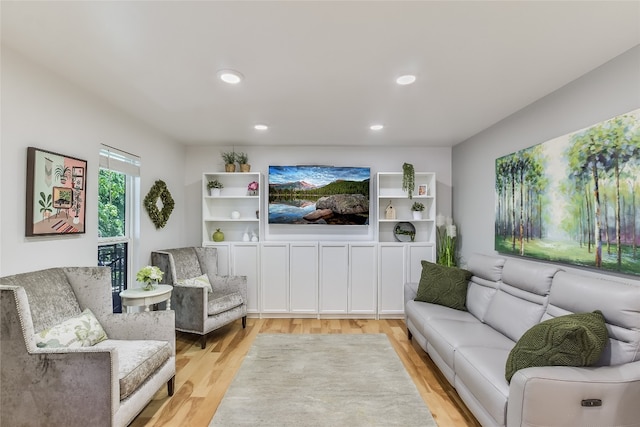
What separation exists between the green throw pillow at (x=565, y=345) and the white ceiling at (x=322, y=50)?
160 cm

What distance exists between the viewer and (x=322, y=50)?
6.48ft

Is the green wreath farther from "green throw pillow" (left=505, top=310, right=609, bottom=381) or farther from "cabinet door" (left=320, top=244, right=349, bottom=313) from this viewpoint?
"green throw pillow" (left=505, top=310, right=609, bottom=381)

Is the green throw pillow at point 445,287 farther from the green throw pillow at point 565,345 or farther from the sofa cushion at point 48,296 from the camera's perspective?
the sofa cushion at point 48,296

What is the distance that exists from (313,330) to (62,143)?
123 inches

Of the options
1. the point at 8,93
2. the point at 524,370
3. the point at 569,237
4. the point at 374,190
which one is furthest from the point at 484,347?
the point at 8,93

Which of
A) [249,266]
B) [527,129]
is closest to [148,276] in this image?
[249,266]

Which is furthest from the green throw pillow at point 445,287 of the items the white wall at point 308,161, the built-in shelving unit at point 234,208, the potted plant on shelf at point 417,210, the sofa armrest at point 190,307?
the built-in shelving unit at point 234,208

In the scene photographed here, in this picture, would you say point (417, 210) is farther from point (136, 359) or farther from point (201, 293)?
point (136, 359)

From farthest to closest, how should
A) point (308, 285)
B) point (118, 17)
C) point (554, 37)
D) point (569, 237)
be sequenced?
point (308, 285), point (569, 237), point (554, 37), point (118, 17)

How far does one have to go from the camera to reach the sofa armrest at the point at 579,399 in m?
1.56

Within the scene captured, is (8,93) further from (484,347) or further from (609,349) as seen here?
(609,349)

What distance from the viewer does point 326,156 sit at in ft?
15.4

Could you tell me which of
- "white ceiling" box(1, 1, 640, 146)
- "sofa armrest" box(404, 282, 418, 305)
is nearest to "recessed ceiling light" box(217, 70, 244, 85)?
"white ceiling" box(1, 1, 640, 146)

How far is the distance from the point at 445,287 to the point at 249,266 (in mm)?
2482
